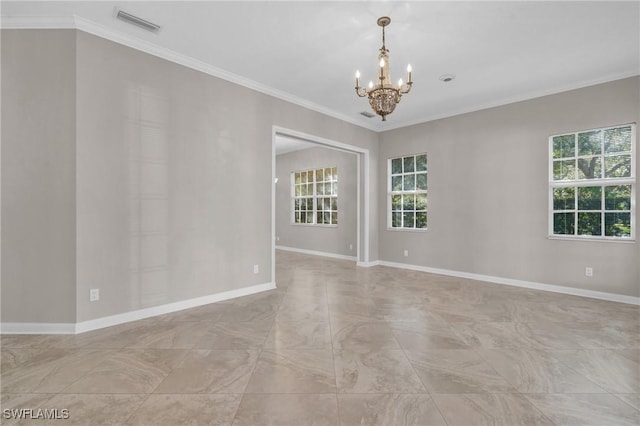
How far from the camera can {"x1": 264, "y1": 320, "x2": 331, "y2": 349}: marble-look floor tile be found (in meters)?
2.76

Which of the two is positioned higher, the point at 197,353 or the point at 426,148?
the point at 426,148

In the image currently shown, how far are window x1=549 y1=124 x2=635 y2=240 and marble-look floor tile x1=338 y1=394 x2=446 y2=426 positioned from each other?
4.16 metres

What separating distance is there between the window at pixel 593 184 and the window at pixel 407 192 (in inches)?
84.9

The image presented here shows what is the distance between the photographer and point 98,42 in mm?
3160

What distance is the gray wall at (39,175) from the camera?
118 inches

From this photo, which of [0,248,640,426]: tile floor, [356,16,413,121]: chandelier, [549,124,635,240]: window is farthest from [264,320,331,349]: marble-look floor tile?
[549,124,635,240]: window

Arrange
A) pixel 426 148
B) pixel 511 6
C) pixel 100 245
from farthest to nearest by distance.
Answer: pixel 426 148 → pixel 100 245 → pixel 511 6

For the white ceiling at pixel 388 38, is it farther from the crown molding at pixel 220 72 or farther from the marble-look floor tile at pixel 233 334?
the marble-look floor tile at pixel 233 334

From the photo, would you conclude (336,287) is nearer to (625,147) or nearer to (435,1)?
(435,1)

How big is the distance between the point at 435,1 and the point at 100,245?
4.00 meters

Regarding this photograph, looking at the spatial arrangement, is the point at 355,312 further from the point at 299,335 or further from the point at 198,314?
the point at 198,314

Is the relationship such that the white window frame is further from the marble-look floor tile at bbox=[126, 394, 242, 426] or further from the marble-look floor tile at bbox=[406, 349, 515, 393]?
the marble-look floor tile at bbox=[126, 394, 242, 426]

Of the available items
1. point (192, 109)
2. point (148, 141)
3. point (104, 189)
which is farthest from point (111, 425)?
point (192, 109)

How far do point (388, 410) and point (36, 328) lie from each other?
3.40 m
